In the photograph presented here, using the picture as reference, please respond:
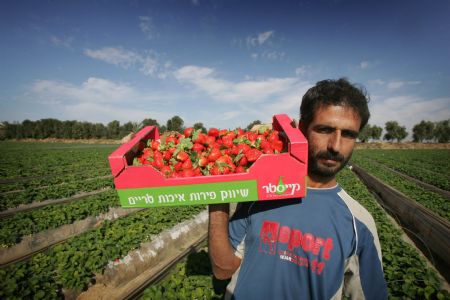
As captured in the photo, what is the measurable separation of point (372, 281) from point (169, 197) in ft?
5.47

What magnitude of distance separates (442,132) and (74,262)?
13194 centimetres

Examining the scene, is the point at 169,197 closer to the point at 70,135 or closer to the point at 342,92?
the point at 342,92

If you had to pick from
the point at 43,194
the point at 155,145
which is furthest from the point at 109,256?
the point at 43,194

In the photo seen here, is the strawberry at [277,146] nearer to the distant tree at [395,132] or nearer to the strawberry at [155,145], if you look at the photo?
the strawberry at [155,145]

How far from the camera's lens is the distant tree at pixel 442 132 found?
3752 inches

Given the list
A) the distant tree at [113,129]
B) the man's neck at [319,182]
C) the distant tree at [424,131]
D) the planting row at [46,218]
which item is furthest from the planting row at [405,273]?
the distant tree at [424,131]

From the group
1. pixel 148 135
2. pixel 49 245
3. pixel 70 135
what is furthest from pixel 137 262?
pixel 70 135

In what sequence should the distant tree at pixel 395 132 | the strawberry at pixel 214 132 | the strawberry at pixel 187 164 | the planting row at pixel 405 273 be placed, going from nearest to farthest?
the strawberry at pixel 187 164 < the strawberry at pixel 214 132 < the planting row at pixel 405 273 < the distant tree at pixel 395 132

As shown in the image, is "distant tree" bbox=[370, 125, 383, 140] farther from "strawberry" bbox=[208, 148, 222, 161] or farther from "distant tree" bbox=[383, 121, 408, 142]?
"strawberry" bbox=[208, 148, 222, 161]

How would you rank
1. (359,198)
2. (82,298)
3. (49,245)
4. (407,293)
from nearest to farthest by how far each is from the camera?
(407,293)
(82,298)
(49,245)
(359,198)

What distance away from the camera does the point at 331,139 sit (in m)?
1.92

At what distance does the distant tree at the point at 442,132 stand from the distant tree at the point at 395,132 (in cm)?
1061

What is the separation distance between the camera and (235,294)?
6.03 ft

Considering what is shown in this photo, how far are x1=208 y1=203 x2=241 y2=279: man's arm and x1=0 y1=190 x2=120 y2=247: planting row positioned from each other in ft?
24.3
